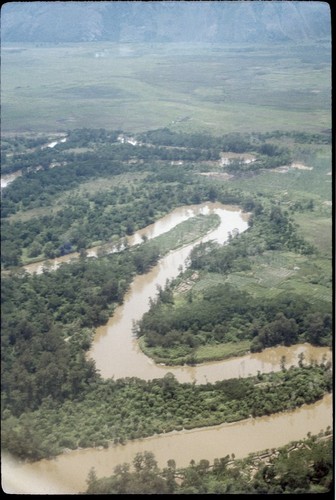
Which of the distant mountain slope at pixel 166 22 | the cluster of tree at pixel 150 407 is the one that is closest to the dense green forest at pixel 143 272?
the cluster of tree at pixel 150 407

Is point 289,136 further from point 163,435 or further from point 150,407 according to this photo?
point 163,435

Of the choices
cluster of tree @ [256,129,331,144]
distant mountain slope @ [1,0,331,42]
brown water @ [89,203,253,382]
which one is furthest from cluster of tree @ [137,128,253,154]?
distant mountain slope @ [1,0,331,42]

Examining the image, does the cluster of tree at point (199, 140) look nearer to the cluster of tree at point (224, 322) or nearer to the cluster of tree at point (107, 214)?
the cluster of tree at point (107, 214)

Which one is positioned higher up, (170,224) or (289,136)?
(289,136)

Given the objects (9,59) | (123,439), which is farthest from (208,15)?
(123,439)

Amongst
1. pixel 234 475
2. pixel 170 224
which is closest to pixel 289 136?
pixel 170 224

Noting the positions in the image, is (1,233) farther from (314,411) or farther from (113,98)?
(113,98)
